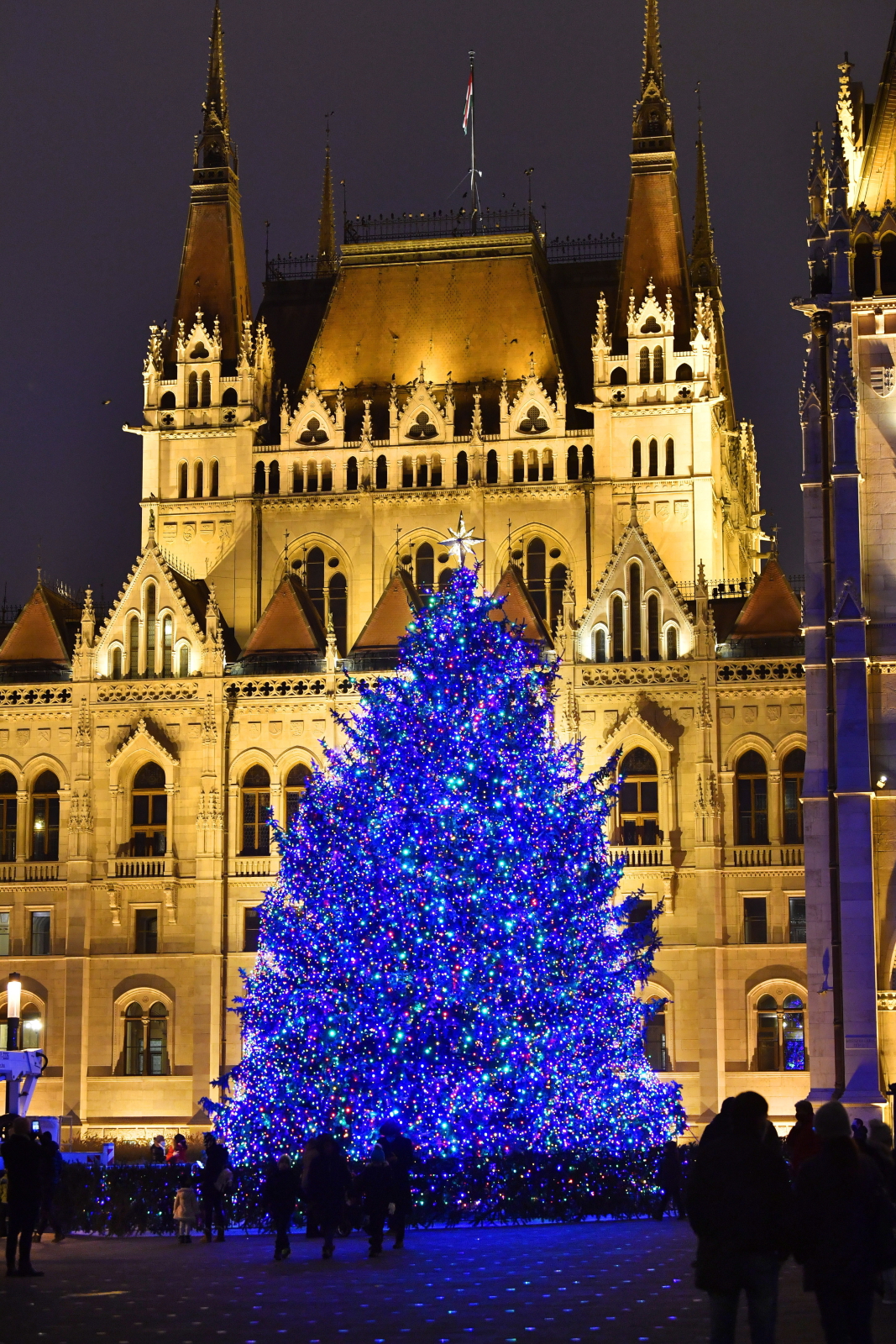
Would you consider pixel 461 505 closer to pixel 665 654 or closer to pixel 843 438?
pixel 665 654

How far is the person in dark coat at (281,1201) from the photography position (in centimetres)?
2506

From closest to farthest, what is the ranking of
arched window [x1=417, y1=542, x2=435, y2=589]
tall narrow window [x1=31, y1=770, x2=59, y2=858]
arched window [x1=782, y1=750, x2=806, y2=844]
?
1. arched window [x1=782, y1=750, x2=806, y2=844]
2. tall narrow window [x1=31, y1=770, x2=59, y2=858]
3. arched window [x1=417, y1=542, x2=435, y2=589]

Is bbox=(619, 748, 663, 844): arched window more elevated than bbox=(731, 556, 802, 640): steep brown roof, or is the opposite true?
bbox=(731, 556, 802, 640): steep brown roof

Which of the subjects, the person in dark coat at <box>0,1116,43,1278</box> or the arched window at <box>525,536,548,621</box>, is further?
the arched window at <box>525,536,548,621</box>

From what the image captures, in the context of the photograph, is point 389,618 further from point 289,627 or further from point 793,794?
point 793,794

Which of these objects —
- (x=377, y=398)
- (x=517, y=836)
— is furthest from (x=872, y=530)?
(x=377, y=398)

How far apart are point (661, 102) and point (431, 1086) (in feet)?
135

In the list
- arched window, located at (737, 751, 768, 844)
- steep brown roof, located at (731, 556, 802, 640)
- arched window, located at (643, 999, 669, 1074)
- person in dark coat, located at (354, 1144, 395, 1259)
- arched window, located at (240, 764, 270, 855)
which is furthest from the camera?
arched window, located at (240, 764, 270, 855)

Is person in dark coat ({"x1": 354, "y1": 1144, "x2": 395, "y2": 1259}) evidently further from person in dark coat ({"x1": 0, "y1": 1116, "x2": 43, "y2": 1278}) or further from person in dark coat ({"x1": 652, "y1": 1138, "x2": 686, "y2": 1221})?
person in dark coat ({"x1": 652, "y1": 1138, "x2": 686, "y2": 1221})

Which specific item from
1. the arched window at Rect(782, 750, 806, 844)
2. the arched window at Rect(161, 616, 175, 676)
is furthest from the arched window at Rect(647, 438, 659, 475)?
the arched window at Rect(161, 616, 175, 676)

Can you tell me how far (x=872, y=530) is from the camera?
44.4 m

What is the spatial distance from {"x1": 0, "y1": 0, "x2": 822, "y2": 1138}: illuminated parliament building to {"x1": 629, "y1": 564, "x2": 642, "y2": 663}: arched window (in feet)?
0.38

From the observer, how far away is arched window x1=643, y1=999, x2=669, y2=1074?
176 ft

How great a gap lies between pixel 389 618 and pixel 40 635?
10.4 m
